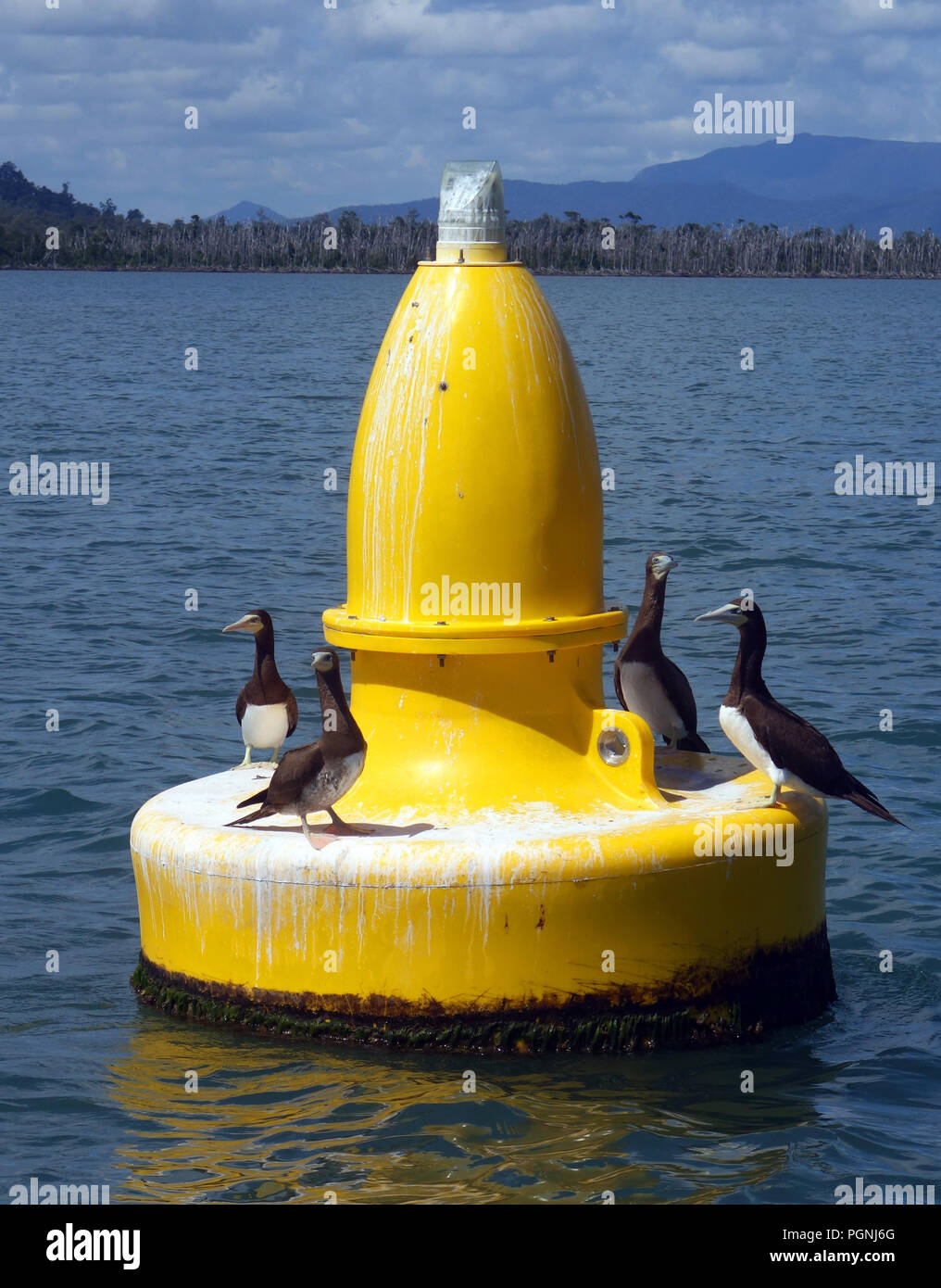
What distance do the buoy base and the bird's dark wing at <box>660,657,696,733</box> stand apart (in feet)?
3.77

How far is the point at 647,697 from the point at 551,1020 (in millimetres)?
1642

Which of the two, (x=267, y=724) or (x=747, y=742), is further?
(x=267, y=724)

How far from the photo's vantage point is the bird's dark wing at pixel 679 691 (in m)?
8.26

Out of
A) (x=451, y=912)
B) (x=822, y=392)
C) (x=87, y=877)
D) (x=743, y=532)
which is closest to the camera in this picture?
(x=451, y=912)

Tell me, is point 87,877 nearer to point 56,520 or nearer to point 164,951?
point 164,951

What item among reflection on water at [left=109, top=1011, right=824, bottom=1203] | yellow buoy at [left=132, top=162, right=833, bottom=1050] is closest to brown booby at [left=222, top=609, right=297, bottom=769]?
yellow buoy at [left=132, top=162, right=833, bottom=1050]

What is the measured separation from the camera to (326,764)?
7.29 metres

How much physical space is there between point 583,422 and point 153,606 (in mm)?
10845

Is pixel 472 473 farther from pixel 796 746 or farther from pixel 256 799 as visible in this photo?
pixel 796 746

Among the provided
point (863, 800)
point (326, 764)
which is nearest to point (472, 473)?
point (326, 764)

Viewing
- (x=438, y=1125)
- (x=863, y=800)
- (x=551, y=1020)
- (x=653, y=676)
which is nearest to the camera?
(x=438, y=1125)

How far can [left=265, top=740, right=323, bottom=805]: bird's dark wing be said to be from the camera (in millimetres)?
7289

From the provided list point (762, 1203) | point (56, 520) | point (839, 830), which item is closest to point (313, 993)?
point (762, 1203)

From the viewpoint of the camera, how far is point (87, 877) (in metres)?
10.0
